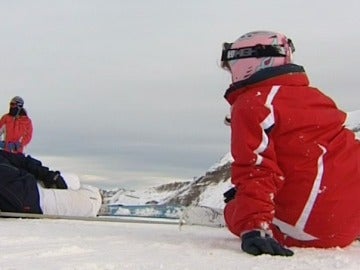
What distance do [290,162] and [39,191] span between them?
3276mm

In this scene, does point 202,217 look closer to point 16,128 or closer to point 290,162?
point 290,162

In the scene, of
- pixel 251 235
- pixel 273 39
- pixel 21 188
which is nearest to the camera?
pixel 251 235

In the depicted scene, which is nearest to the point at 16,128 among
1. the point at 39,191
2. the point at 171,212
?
the point at 171,212

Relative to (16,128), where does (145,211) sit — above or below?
below

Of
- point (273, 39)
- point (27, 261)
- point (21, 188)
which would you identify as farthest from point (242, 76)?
point (21, 188)

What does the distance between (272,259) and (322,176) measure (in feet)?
1.64

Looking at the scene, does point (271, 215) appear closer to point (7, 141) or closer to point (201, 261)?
point (201, 261)

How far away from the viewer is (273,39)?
280 cm

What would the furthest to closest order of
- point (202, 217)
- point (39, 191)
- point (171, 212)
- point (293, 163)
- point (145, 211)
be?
1. point (145, 211)
2. point (171, 212)
3. point (39, 191)
4. point (202, 217)
5. point (293, 163)

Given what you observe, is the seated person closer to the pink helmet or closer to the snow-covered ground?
the snow-covered ground

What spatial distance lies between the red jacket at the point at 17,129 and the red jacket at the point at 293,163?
757cm

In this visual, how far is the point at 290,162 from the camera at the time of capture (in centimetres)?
261

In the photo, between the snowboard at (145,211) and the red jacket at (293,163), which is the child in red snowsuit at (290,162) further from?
the snowboard at (145,211)

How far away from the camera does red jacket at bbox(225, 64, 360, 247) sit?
2488 mm
